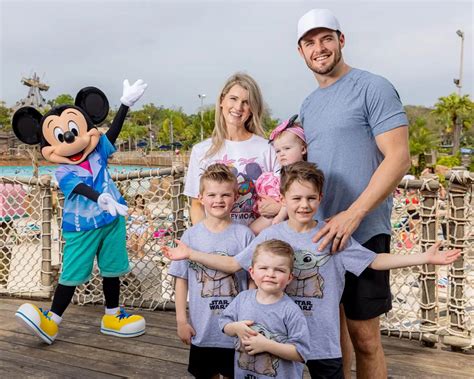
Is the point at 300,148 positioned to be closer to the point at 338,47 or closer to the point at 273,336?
the point at 338,47

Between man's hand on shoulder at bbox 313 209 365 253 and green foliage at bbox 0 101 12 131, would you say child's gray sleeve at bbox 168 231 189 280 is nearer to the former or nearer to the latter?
man's hand on shoulder at bbox 313 209 365 253

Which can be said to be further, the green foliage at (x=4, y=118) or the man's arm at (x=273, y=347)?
the green foliage at (x=4, y=118)

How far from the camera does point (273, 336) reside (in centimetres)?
159

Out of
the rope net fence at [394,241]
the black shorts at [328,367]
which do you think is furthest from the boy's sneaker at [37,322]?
the black shorts at [328,367]

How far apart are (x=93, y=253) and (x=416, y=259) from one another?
1.82m

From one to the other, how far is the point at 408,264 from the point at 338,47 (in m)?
0.80

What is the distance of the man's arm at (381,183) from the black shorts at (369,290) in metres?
0.17

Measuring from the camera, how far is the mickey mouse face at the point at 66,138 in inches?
105

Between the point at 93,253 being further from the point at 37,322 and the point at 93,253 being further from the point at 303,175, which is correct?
the point at 303,175

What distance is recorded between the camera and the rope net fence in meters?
2.57

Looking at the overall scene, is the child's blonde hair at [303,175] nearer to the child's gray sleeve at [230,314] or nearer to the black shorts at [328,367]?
the child's gray sleeve at [230,314]

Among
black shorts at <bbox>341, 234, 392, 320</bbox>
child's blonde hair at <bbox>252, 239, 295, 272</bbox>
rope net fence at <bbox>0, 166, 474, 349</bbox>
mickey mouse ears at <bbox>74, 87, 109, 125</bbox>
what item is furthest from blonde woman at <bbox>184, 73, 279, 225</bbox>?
mickey mouse ears at <bbox>74, 87, 109, 125</bbox>

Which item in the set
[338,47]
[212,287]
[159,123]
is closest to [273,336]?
[212,287]

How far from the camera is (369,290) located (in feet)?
5.60
